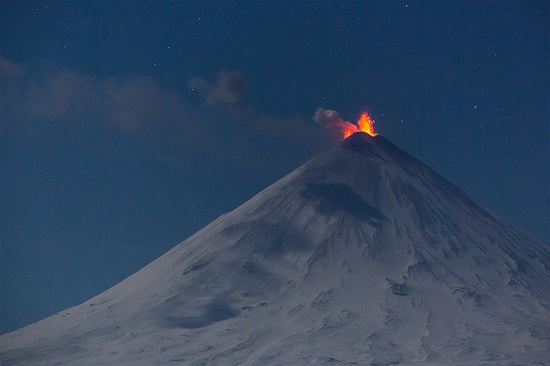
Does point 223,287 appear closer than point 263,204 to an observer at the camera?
Yes

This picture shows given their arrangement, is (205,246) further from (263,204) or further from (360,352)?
(360,352)

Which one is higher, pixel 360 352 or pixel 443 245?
pixel 443 245

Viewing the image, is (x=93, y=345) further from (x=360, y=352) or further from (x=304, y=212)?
(x=304, y=212)

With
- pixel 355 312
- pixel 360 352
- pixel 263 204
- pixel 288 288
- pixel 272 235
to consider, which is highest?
pixel 263 204

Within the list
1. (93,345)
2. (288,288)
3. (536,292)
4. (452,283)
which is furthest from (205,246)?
(536,292)

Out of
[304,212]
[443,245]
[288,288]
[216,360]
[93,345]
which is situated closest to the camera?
[216,360]

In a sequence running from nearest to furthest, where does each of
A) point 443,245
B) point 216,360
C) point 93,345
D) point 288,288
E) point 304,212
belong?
1. point 216,360
2. point 93,345
3. point 288,288
4. point 443,245
5. point 304,212
